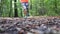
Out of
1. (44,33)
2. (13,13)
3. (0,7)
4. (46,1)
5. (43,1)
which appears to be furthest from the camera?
(43,1)

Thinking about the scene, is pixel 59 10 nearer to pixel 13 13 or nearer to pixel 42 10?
pixel 42 10

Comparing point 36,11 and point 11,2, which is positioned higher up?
point 11,2

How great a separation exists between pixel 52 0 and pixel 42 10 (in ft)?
8.54

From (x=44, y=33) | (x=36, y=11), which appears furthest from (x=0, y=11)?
(x=44, y=33)

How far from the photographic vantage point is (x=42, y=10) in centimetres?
1449

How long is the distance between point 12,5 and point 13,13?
1.46 metres

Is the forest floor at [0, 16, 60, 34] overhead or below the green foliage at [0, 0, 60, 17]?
overhead

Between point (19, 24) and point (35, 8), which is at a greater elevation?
point (19, 24)

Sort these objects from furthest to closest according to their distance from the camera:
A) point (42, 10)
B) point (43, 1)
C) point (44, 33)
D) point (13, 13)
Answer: point (42, 10)
point (43, 1)
point (13, 13)
point (44, 33)

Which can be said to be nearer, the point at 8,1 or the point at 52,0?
the point at 8,1

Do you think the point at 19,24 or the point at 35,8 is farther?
the point at 35,8

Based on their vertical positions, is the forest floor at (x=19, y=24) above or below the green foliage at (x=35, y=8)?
above

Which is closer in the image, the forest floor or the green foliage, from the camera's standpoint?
the forest floor

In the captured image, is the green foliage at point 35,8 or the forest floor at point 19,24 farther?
the green foliage at point 35,8
